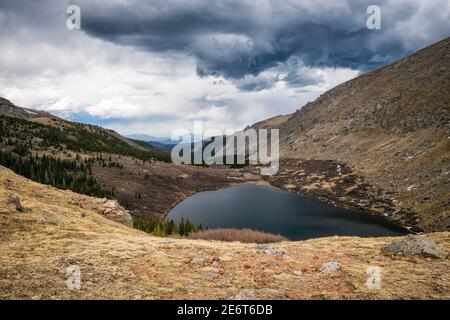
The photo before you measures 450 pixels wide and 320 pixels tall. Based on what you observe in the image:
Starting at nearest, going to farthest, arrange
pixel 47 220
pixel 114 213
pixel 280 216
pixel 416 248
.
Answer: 1. pixel 416 248
2. pixel 47 220
3. pixel 114 213
4. pixel 280 216

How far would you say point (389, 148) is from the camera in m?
114

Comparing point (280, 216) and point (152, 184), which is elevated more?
point (152, 184)

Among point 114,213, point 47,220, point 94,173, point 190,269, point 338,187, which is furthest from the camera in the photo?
point 94,173

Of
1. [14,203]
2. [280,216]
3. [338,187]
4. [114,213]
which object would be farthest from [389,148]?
[14,203]

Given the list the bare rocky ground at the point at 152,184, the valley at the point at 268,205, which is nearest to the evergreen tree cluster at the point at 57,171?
the valley at the point at 268,205

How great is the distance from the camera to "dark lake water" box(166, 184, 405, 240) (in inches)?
2660

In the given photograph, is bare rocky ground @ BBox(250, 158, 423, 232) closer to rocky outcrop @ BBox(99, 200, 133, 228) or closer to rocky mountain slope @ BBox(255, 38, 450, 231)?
rocky mountain slope @ BBox(255, 38, 450, 231)

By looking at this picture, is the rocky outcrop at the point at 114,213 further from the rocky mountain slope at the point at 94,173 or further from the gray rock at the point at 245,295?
the rocky mountain slope at the point at 94,173

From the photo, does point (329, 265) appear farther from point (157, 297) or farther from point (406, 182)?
point (406, 182)

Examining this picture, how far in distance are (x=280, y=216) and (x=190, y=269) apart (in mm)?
67513

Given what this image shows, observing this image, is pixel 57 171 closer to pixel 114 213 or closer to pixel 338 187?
pixel 114 213

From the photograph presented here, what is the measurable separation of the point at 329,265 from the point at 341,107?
613ft

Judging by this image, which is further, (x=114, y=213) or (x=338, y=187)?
(x=338, y=187)
